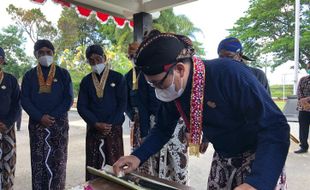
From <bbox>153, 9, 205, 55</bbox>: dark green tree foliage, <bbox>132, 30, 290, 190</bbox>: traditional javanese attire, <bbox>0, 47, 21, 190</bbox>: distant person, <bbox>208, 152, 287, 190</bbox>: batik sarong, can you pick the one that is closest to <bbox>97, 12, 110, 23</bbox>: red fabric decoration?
<bbox>0, 47, 21, 190</bbox>: distant person

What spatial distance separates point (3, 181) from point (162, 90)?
104 inches

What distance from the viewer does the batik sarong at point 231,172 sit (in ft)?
4.96

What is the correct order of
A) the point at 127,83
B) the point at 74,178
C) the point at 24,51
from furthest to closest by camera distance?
the point at 24,51 < the point at 74,178 < the point at 127,83

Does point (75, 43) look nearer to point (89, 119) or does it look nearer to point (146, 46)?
point (89, 119)

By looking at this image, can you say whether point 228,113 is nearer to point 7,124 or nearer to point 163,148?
point 163,148

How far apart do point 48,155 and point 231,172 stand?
233 cm

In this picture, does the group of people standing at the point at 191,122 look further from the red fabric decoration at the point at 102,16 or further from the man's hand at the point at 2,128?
the red fabric decoration at the point at 102,16

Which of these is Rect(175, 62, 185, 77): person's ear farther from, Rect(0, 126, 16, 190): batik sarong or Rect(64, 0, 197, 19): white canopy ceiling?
Rect(64, 0, 197, 19): white canopy ceiling

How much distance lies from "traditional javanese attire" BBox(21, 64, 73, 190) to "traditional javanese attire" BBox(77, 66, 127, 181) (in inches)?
9.1

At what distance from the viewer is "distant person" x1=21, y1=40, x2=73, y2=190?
131 inches

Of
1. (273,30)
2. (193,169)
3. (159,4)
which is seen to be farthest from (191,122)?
(273,30)

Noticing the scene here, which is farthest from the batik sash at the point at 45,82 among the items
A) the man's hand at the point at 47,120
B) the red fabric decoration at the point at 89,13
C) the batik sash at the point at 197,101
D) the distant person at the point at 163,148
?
the batik sash at the point at 197,101

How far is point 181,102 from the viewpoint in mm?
1512

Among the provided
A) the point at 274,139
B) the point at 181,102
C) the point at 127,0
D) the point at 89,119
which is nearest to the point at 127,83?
the point at 89,119
